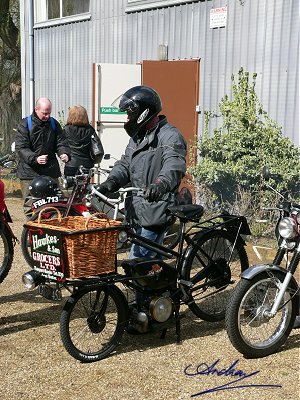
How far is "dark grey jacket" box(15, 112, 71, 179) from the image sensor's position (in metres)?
6.88

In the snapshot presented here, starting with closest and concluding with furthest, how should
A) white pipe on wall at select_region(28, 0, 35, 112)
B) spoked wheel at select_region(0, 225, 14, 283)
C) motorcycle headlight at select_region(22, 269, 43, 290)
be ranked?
motorcycle headlight at select_region(22, 269, 43, 290)
spoked wheel at select_region(0, 225, 14, 283)
white pipe on wall at select_region(28, 0, 35, 112)

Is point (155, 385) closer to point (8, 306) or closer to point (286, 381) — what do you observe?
point (286, 381)

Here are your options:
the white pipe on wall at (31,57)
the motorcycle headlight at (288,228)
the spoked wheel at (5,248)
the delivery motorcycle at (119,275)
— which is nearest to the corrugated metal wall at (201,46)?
the white pipe on wall at (31,57)

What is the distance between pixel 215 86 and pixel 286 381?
5874 millimetres

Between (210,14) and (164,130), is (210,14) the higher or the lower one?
the higher one

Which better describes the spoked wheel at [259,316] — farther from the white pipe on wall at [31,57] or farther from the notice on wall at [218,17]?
the white pipe on wall at [31,57]

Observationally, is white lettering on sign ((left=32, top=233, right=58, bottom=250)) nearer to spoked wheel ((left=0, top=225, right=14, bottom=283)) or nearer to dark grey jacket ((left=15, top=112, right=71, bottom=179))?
spoked wheel ((left=0, top=225, right=14, bottom=283))

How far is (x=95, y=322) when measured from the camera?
4.29m

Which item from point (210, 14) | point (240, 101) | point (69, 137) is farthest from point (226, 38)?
point (69, 137)

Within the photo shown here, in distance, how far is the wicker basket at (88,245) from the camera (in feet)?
12.6

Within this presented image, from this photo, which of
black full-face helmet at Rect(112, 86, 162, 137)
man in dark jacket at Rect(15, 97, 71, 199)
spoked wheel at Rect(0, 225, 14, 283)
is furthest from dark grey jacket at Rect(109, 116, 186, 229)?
man in dark jacket at Rect(15, 97, 71, 199)

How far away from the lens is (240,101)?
845 cm

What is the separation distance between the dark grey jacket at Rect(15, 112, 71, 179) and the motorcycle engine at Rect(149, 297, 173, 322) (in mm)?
2998

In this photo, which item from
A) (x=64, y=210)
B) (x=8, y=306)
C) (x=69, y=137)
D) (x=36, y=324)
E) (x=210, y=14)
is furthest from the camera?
(x=210, y=14)
